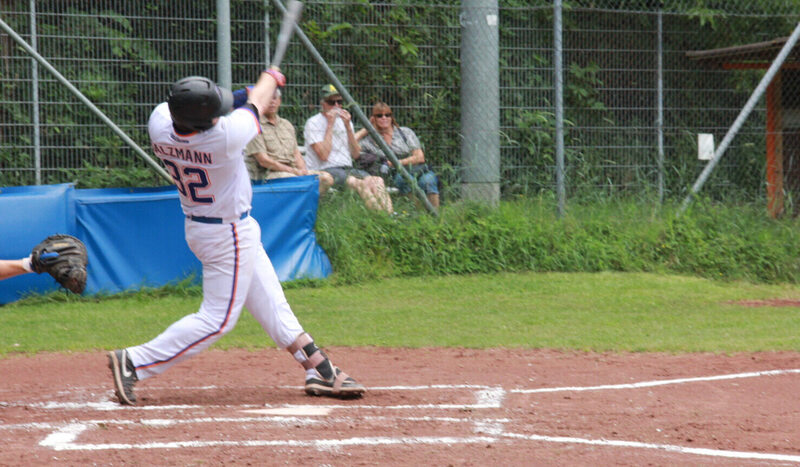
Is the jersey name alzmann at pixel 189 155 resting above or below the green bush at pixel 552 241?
above

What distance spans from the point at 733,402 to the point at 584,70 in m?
7.12

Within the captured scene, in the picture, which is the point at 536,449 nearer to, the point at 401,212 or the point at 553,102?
the point at 401,212

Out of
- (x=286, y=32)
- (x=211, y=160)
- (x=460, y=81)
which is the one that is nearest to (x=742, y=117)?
(x=460, y=81)

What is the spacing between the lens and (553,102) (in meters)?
11.7

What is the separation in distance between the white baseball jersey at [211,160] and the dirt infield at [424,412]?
1.11 meters

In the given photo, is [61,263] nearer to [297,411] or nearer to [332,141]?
[297,411]

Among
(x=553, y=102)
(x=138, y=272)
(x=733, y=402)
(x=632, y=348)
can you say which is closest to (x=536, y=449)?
(x=733, y=402)

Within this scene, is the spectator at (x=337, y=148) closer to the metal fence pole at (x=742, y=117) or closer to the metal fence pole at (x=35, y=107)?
the metal fence pole at (x=35, y=107)

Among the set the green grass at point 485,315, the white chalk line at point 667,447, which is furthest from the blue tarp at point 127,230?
the white chalk line at point 667,447

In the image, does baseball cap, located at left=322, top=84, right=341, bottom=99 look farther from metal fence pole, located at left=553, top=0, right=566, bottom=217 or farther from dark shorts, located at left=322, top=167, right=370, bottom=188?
metal fence pole, located at left=553, top=0, right=566, bottom=217

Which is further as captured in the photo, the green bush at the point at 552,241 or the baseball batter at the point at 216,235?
the green bush at the point at 552,241

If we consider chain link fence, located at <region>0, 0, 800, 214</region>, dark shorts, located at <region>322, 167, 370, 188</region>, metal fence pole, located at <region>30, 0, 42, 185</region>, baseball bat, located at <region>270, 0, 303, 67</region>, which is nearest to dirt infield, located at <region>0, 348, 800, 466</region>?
→ baseball bat, located at <region>270, 0, 303, 67</region>

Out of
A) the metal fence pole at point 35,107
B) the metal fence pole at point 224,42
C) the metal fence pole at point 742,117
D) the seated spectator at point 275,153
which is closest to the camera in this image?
the metal fence pole at point 224,42

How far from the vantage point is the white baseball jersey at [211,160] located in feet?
17.0
